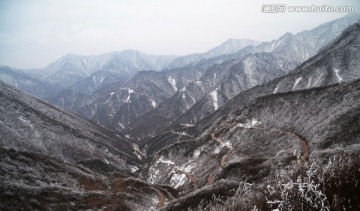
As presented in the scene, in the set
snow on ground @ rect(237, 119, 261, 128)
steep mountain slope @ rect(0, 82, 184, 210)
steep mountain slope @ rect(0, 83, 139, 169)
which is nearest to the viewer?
steep mountain slope @ rect(0, 82, 184, 210)

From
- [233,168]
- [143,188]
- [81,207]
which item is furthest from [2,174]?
[233,168]

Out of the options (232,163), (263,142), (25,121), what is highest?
(232,163)

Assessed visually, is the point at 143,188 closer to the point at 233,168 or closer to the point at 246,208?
the point at 233,168

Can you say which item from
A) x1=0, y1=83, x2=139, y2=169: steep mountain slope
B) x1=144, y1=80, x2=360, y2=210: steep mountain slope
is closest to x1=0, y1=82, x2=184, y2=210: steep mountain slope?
x1=0, y1=83, x2=139, y2=169: steep mountain slope

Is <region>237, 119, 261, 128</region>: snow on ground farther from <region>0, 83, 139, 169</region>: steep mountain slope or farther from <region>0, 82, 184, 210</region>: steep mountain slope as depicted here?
<region>0, 83, 139, 169</region>: steep mountain slope

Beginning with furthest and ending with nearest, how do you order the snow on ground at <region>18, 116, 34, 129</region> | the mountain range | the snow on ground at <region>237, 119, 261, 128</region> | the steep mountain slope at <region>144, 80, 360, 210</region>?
the snow on ground at <region>18, 116, 34, 129</region>, the snow on ground at <region>237, 119, 261, 128</region>, the steep mountain slope at <region>144, 80, 360, 210</region>, the mountain range

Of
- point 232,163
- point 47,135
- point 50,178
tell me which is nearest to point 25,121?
point 47,135

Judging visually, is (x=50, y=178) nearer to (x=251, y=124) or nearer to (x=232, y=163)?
(x=232, y=163)

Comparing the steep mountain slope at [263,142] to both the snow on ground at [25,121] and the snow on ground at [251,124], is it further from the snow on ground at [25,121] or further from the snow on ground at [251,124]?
the snow on ground at [25,121]
